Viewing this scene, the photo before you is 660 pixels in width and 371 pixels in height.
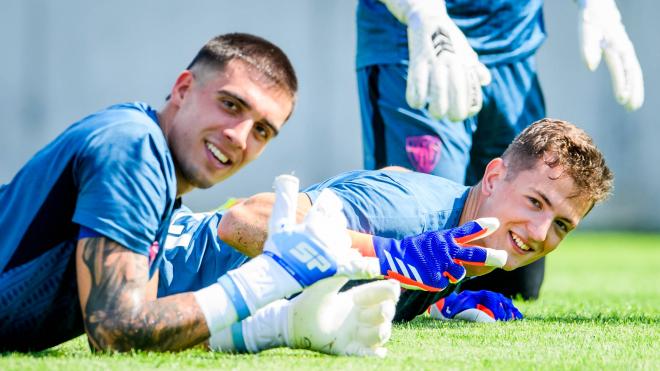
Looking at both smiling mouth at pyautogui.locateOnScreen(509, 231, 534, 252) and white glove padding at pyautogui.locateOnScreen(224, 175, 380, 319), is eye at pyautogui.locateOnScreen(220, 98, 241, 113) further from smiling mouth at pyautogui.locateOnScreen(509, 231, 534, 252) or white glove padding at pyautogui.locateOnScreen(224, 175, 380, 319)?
smiling mouth at pyautogui.locateOnScreen(509, 231, 534, 252)

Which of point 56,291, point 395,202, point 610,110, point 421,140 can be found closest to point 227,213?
point 395,202

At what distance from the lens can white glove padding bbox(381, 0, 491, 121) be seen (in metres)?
3.93

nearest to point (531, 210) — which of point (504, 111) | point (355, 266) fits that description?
point (355, 266)

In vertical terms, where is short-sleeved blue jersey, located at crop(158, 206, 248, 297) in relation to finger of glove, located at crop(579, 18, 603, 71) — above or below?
below

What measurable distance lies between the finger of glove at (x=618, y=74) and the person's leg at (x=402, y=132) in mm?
799

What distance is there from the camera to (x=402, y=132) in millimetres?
5152

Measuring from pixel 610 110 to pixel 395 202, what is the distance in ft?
37.3

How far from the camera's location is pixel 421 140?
200 inches

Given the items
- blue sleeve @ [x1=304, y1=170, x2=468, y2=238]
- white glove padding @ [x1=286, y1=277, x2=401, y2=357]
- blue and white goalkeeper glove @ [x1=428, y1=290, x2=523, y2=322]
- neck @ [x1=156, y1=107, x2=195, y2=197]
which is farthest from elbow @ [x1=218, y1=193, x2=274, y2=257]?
blue and white goalkeeper glove @ [x1=428, y1=290, x2=523, y2=322]

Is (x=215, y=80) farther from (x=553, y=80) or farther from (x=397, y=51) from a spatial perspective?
(x=553, y=80)

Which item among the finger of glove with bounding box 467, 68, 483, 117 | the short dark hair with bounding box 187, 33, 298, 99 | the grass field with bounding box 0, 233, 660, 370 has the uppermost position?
the short dark hair with bounding box 187, 33, 298, 99

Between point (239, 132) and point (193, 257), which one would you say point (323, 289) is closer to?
point (239, 132)

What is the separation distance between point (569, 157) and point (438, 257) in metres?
0.95

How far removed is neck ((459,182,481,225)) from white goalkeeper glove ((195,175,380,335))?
120 centimetres
